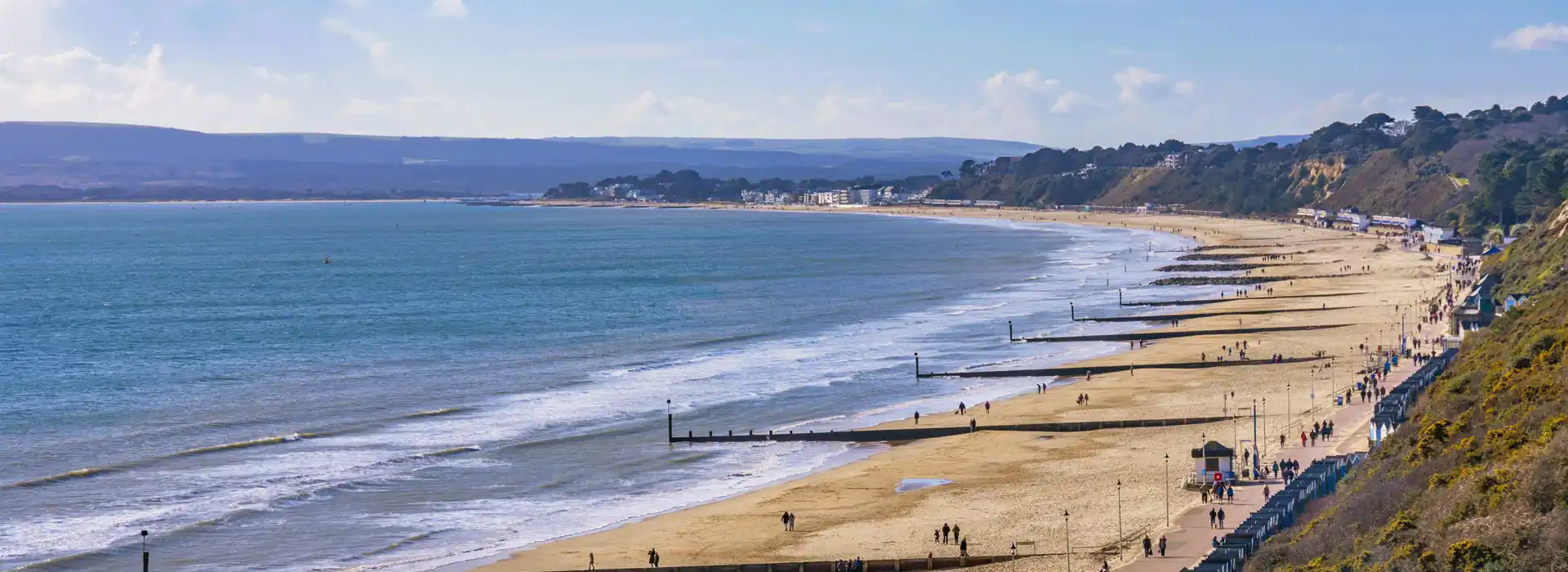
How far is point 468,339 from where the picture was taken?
7731 centimetres

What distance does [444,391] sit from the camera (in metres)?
58.2

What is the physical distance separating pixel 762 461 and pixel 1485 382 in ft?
63.9

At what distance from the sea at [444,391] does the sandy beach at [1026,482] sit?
1.77 metres

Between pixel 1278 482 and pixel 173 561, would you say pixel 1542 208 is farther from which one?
pixel 173 561

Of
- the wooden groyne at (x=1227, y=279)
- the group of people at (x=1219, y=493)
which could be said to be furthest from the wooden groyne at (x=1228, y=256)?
the group of people at (x=1219, y=493)

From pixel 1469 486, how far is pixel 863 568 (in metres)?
12.0

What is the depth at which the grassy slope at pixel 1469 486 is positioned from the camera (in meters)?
19.6

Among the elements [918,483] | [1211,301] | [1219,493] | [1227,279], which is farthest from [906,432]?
[1227,279]

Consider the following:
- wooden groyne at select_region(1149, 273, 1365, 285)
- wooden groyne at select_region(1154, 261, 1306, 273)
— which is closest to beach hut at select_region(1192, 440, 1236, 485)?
wooden groyne at select_region(1149, 273, 1365, 285)

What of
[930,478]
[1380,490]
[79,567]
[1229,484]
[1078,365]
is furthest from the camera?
[1078,365]

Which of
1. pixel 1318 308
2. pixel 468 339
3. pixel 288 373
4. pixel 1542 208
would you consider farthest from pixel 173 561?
pixel 1542 208

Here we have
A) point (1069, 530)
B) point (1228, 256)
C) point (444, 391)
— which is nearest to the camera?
point (1069, 530)

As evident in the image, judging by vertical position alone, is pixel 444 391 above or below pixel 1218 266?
below

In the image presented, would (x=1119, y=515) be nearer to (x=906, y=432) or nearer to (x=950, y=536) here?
(x=950, y=536)
